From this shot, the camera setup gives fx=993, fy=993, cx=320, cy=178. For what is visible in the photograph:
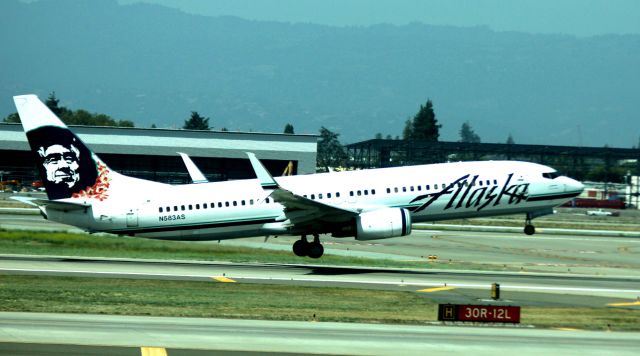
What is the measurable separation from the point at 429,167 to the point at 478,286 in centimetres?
939

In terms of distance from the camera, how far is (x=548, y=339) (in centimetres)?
2519

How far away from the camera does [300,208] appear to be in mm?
42812

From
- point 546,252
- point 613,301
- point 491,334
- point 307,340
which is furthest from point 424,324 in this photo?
point 546,252

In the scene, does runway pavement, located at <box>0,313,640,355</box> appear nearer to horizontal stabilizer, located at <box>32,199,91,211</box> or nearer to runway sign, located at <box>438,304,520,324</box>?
runway sign, located at <box>438,304,520,324</box>

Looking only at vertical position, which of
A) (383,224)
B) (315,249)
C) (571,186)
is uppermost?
(571,186)

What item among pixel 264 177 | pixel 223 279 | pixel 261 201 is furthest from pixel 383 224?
pixel 223 279

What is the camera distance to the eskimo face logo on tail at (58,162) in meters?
43.4

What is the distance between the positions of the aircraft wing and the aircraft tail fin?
8192mm

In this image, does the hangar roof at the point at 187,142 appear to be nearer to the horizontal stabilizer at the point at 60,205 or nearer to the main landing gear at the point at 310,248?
the main landing gear at the point at 310,248

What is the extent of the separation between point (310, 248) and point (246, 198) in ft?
12.3

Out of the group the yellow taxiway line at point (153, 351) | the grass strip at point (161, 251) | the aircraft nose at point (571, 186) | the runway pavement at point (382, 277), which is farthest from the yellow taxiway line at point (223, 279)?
the aircraft nose at point (571, 186)

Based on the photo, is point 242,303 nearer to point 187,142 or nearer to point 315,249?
point 315,249

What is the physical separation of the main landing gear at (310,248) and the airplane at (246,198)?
0.15ft

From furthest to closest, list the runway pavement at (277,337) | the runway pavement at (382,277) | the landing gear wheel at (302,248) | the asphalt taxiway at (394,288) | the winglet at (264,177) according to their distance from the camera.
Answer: the landing gear wheel at (302,248) → the winglet at (264,177) → the runway pavement at (382,277) → the asphalt taxiway at (394,288) → the runway pavement at (277,337)
